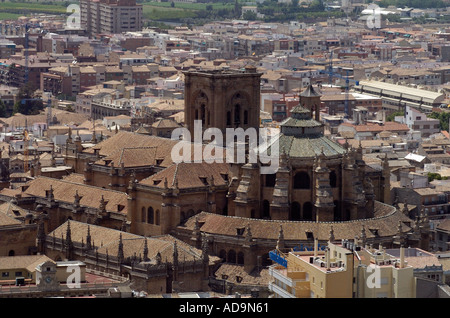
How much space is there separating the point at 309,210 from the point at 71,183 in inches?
959

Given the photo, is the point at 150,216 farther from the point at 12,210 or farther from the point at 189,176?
the point at 12,210

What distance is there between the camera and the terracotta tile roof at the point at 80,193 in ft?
470

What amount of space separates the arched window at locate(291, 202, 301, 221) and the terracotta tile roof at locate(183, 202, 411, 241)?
3746mm

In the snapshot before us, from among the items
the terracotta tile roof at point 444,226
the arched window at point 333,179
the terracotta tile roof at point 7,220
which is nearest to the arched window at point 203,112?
the arched window at point 333,179

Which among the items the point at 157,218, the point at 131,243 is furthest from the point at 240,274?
the point at 157,218

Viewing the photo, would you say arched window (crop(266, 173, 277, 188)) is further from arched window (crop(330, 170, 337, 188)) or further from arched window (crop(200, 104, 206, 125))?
→ arched window (crop(200, 104, 206, 125))

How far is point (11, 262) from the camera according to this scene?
397 feet

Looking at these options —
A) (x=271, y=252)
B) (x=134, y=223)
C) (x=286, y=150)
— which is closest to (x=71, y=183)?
(x=134, y=223)

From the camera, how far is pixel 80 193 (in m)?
147

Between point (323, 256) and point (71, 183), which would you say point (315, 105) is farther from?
point (323, 256)

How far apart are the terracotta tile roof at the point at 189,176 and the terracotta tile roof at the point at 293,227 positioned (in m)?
3.09

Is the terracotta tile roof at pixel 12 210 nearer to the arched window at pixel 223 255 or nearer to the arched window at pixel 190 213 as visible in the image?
the arched window at pixel 190 213

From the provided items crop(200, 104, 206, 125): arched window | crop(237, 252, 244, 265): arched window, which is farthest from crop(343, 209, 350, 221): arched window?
crop(200, 104, 206, 125): arched window

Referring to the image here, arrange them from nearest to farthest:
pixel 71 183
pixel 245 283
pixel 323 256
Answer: pixel 323 256, pixel 245 283, pixel 71 183
